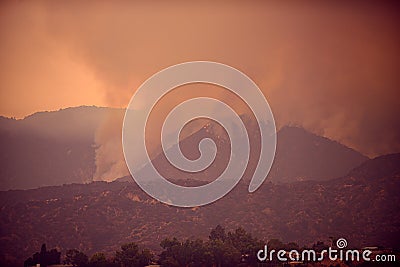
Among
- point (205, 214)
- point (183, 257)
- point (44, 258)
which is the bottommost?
point (44, 258)

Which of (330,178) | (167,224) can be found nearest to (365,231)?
(330,178)

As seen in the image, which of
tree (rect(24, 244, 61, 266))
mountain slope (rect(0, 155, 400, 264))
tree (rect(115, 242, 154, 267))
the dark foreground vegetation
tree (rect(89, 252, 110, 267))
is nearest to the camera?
tree (rect(89, 252, 110, 267))

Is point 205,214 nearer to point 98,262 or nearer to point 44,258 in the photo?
point 98,262

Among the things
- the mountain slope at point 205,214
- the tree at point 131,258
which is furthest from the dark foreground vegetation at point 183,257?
the mountain slope at point 205,214

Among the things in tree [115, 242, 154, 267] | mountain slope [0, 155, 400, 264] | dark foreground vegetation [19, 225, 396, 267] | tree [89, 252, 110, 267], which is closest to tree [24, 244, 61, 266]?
dark foreground vegetation [19, 225, 396, 267]

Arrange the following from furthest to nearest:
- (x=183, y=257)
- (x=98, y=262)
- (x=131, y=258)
Answer: (x=183, y=257), (x=131, y=258), (x=98, y=262)

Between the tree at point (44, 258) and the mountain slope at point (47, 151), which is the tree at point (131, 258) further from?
the mountain slope at point (47, 151)

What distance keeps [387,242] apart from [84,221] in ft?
144

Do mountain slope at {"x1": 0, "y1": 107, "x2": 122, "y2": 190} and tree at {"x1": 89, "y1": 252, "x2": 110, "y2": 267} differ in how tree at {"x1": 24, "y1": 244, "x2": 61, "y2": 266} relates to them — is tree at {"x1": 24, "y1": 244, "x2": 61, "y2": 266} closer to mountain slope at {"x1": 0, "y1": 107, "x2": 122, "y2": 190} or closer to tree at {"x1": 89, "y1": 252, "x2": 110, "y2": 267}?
tree at {"x1": 89, "y1": 252, "x2": 110, "y2": 267}

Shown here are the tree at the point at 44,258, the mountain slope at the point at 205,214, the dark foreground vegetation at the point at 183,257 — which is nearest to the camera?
the dark foreground vegetation at the point at 183,257

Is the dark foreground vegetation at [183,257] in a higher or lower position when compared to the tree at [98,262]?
higher

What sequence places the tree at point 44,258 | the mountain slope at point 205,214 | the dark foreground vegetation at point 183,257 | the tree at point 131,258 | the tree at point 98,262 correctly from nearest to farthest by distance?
the tree at point 98,262 → the dark foreground vegetation at point 183,257 → the tree at point 44,258 → the tree at point 131,258 → the mountain slope at point 205,214

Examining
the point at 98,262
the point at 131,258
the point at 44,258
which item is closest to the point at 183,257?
the point at 131,258

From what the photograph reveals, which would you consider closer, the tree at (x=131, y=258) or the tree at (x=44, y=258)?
the tree at (x=44, y=258)
